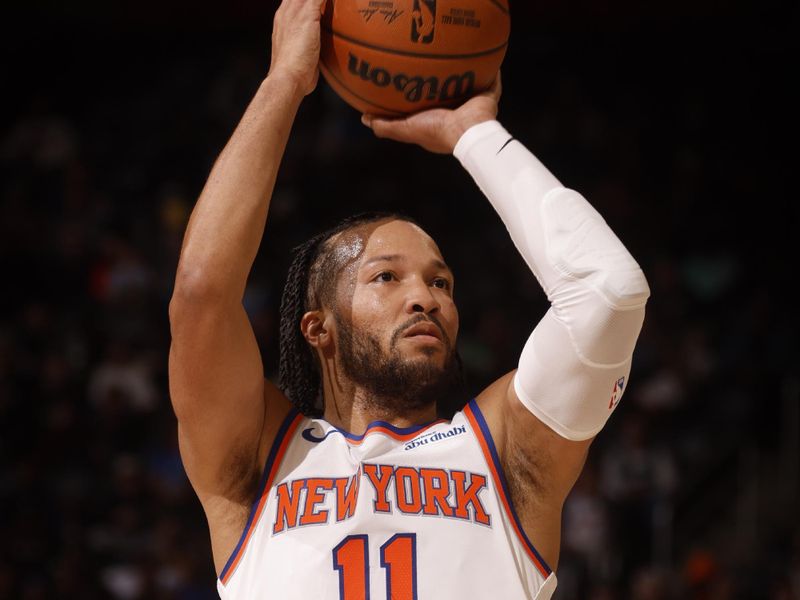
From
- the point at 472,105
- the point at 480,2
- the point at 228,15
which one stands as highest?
the point at 480,2

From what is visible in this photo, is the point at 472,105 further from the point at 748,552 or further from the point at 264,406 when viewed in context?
the point at 748,552

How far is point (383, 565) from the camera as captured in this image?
2617 millimetres

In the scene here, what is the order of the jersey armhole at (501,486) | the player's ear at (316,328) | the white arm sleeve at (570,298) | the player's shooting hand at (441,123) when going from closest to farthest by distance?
the white arm sleeve at (570,298)
the jersey armhole at (501,486)
the player's shooting hand at (441,123)
the player's ear at (316,328)

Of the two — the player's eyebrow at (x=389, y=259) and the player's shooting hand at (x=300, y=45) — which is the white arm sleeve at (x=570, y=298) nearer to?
the player's eyebrow at (x=389, y=259)

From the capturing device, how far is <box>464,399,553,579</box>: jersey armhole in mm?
2740

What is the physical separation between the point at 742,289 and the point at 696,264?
39 cm

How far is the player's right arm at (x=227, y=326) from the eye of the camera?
8.70 feet

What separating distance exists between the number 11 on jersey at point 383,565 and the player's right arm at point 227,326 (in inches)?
12.1

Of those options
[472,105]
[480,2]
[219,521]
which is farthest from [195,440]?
[480,2]

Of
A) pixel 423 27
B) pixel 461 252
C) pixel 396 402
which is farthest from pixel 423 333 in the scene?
pixel 461 252

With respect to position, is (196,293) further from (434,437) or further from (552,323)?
(552,323)

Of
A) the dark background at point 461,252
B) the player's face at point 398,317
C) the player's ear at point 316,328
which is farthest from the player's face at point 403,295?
the dark background at point 461,252

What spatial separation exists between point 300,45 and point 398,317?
731mm

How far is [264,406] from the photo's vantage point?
2.88 m
